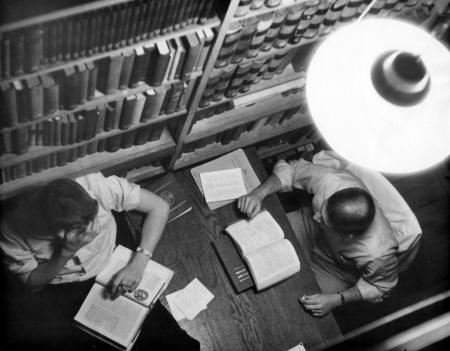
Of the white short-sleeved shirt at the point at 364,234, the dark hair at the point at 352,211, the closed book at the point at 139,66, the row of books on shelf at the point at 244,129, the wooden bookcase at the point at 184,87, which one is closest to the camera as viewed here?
the wooden bookcase at the point at 184,87

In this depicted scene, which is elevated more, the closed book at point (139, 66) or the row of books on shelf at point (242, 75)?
the closed book at point (139, 66)

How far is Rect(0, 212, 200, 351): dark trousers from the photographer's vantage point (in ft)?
6.89

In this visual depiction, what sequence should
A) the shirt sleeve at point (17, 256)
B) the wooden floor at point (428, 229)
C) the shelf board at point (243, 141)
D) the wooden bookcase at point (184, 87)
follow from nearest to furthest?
the wooden bookcase at point (184, 87) → the shirt sleeve at point (17, 256) → the shelf board at point (243, 141) → the wooden floor at point (428, 229)

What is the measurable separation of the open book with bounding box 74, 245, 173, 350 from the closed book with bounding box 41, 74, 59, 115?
0.85 meters

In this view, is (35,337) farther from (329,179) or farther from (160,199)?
(329,179)

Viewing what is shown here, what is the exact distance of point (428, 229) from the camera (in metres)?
3.46

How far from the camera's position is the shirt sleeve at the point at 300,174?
2.71m

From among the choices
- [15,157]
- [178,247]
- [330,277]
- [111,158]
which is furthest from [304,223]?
[15,157]

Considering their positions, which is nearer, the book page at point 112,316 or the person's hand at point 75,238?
the person's hand at point 75,238

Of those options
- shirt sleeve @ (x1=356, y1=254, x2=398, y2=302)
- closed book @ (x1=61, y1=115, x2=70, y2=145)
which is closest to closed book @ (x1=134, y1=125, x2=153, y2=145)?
closed book @ (x1=61, y1=115, x2=70, y2=145)

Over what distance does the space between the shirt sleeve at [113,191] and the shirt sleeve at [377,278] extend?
1.36 meters

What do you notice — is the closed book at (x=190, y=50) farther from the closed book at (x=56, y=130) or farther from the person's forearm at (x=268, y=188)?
the person's forearm at (x=268, y=188)

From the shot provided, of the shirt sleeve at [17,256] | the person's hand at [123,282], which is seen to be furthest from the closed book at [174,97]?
the shirt sleeve at [17,256]

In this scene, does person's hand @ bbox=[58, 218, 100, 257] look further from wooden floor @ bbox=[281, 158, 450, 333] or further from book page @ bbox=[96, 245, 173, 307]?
wooden floor @ bbox=[281, 158, 450, 333]
